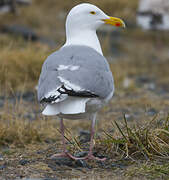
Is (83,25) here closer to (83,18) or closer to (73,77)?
(83,18)

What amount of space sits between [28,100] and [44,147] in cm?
264

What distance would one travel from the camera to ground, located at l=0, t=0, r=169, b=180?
3.36m

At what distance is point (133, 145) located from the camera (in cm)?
354

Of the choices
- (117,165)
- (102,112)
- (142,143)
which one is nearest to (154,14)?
(102,112)

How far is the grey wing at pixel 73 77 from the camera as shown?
2963 millimetres

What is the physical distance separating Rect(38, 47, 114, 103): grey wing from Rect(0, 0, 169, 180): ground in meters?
0.49

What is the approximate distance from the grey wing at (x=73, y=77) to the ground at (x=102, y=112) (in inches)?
19.2

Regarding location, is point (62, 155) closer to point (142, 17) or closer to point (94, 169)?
point (94, 169)

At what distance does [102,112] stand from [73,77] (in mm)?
3103

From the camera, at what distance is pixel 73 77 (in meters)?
3.03

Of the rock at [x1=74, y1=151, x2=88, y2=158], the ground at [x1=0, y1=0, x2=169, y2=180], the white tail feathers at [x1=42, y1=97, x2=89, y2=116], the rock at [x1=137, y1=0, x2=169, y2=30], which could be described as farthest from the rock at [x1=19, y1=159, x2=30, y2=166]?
the rock at [x1=137, y1=0, x2=169, y2=30]

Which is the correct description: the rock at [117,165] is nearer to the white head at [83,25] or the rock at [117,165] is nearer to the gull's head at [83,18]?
the white head at [83,25]

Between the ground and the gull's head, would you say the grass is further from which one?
the gull's head

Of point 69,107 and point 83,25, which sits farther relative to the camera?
point 83,25
